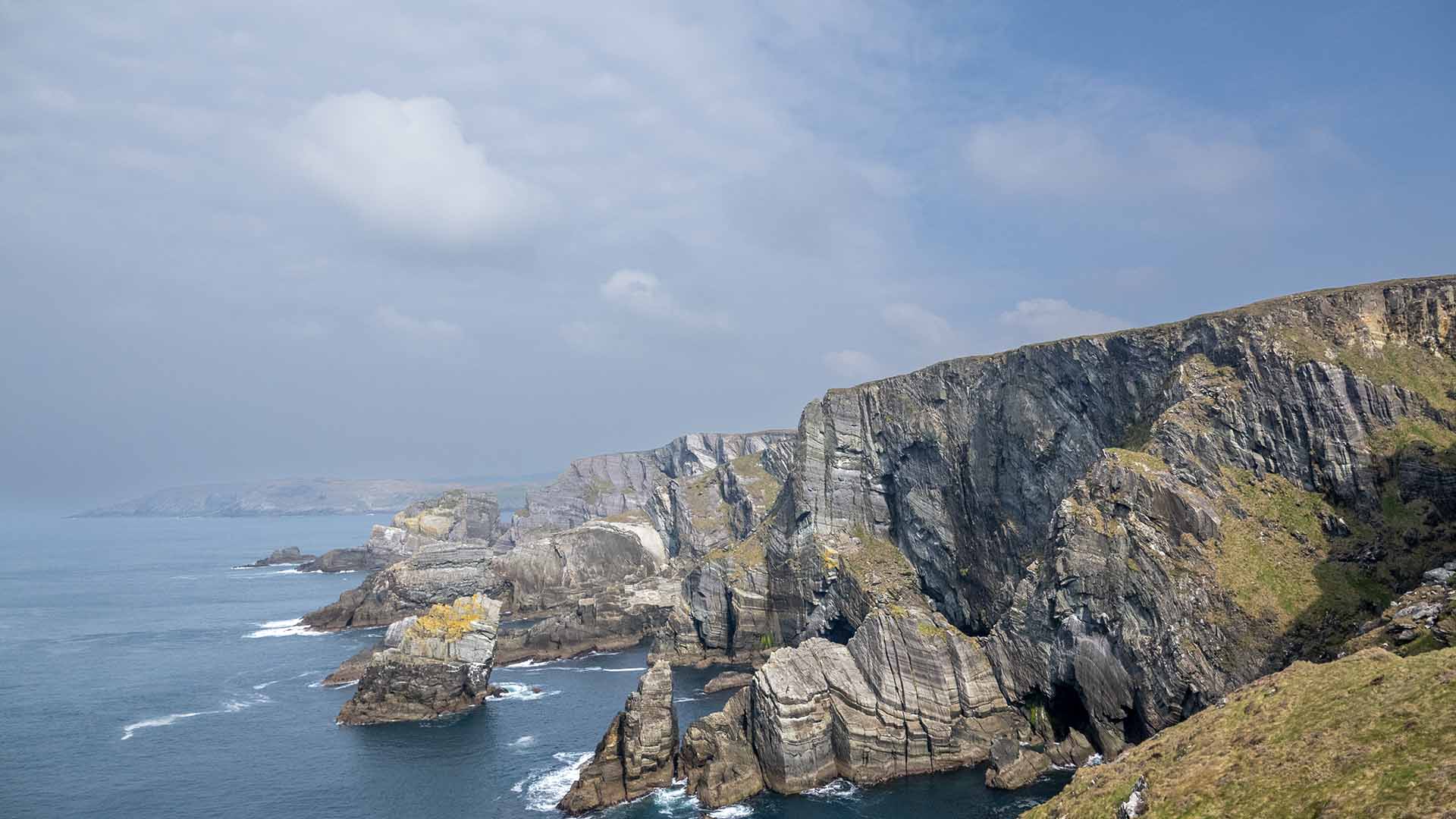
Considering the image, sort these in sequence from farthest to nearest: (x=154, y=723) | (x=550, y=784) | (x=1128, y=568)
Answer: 1. (x=154, y=723)
2. (x=550, y=784)
3. (x=1128, y=568)

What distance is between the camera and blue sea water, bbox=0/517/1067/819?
64.1m

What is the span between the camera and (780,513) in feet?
391

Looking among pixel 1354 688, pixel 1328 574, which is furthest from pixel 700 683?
pixel 1354 688

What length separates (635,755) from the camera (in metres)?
65.2

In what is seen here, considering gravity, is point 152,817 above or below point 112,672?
below

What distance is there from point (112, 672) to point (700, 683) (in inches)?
3095

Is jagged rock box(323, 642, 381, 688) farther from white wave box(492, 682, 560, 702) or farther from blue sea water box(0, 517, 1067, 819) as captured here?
white wave box(492, 682, 560, 702)

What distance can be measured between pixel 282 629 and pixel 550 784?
92.0 meters

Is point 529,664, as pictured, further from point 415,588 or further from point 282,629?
point 282,629

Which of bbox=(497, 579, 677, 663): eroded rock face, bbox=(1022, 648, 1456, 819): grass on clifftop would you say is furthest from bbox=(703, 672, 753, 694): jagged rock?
bbox=(1022, 648, 1456, 819): grass on clifftop

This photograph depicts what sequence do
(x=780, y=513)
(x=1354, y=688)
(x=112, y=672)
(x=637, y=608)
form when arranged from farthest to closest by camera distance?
(x=637, y=608), (x=780, y=513), (x=112, y=672), (x=1354, y=688)

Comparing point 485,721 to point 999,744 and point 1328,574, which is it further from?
point 1328,574

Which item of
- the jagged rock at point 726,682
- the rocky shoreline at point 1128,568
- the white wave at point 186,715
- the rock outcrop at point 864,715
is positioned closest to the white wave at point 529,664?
the rocky shoreline at point 1128,568

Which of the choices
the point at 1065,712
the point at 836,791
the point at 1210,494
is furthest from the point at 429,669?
the point at 1210,494
